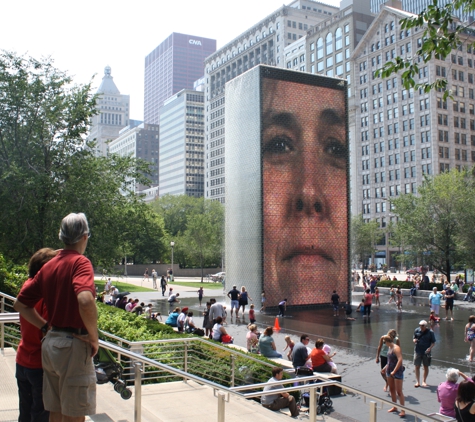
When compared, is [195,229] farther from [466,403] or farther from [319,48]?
[319,48]

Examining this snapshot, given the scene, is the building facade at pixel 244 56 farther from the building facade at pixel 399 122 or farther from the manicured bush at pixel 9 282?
the manicured bush at pixel 9 282

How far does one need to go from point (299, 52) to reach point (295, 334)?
340 feet

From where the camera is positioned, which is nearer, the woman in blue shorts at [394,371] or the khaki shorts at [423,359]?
the woman in blue shorts at [394,371]

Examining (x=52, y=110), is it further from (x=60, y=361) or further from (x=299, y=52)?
(x=299, y=52)

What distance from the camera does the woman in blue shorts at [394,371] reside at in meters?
10.9

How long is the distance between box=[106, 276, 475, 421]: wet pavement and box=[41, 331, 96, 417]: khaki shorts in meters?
7.97

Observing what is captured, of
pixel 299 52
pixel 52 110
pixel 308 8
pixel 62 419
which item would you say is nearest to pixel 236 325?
pixel 52 110

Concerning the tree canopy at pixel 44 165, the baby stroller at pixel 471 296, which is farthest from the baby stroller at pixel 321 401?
the baby stroller at pixel 471 296

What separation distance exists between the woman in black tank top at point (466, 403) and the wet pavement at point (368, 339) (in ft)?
11.9

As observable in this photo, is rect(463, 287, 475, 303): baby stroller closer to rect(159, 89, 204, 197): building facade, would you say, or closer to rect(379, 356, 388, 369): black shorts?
rect(379, 356, 388, 369): black shorts

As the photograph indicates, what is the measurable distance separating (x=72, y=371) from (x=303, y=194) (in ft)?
87.8

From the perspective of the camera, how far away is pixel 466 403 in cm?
669

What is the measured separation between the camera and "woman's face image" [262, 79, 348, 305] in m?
28.7

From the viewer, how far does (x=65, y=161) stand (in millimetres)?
24109
